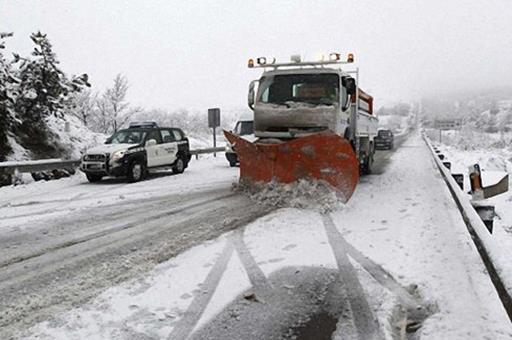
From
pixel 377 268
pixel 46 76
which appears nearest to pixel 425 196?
pixel 377 268

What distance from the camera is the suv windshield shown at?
47.6 ft

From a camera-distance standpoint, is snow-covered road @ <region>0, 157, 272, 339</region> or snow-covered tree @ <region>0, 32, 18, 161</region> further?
snow-covered tree @ <region>0, 32, 18, 161</region>

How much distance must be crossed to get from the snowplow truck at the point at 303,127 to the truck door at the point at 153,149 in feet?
16.8

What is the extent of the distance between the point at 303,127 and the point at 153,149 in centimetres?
671

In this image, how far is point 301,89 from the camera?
1048 cm

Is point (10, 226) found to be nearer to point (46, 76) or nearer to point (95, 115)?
point (46, 76)

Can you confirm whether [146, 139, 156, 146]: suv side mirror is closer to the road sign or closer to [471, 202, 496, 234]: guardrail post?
the road sign

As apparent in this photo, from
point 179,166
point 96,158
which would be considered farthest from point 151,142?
point 179,166

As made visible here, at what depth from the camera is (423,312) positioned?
13.3 feet

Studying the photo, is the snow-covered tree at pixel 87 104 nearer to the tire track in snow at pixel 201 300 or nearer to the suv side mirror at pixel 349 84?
the suv side mirror at pixel 349 84

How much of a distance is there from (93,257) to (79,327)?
2.10 metres

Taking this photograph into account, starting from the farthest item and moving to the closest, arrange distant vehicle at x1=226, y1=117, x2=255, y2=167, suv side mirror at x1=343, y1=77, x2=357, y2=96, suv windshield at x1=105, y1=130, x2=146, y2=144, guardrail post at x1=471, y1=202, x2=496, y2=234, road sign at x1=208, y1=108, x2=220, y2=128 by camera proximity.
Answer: road sign at x1=208, y1=108, x2=220, y2=128 < distant vehicle at x1=226, y1=117, x2=255, y2=167 < suv windshield at x1=105, y1=130, x2=146, y2=144 < suv side mirror at x1=343, y1=77, x2=357, y2=96 < guardrail post at x1=471, y1=202, x2=496, y2=234

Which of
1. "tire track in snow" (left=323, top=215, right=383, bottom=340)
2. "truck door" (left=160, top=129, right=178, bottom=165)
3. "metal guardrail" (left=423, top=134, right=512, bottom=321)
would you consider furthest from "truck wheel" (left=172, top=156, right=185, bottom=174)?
"metal guardrail" (left=423, top=134, right=512, bottom=321)

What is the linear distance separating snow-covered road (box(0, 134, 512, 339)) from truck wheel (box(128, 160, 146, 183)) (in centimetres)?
471
